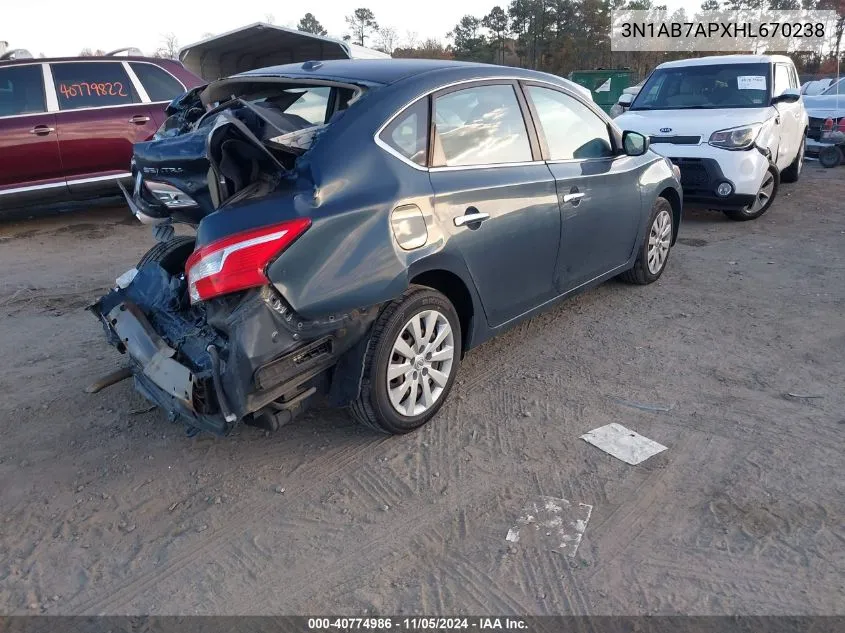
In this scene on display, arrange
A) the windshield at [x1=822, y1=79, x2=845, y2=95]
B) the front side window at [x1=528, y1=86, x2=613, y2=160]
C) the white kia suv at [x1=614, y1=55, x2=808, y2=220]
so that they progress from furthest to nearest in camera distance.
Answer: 1. the windshield at [x1=822, y1=79, x2=845, y2=95]
2. the white kia suv at [x1=614, y1=55, x2=808, y2=220]
3. the front side window at [x1=528, y1=86, x2=613, y2=160]

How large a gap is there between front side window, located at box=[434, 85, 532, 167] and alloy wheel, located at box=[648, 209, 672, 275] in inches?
76.8

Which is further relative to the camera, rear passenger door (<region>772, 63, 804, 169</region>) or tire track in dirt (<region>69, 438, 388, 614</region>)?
rear passenger door (<region>772, 63, 804, 169</region>)

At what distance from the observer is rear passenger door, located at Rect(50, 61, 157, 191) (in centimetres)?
767

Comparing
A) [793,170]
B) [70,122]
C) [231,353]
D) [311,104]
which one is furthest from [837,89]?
[231,353]

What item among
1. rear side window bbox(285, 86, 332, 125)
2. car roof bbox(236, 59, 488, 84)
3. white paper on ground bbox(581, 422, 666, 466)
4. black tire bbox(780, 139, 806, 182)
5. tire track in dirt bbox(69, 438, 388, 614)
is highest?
car roof bbox(236, 59, 488, 84)

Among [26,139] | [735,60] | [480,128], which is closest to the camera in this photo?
[480,128]

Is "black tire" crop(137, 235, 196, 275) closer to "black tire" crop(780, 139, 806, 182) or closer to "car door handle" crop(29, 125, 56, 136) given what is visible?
"car door handle" crop(29, 125, 56, 136)

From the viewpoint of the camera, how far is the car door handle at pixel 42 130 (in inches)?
294

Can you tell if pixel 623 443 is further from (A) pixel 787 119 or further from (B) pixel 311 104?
(A) pixel 787 119

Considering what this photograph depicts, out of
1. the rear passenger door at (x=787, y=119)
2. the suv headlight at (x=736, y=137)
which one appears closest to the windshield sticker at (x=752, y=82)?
the rear passenger door at (x=787, y=119)

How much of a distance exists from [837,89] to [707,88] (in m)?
8.40

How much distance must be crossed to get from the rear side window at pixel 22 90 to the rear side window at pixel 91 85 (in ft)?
0.60

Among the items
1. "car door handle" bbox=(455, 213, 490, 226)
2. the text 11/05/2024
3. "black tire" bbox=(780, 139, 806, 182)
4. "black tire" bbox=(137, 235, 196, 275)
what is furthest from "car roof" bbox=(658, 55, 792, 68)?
the text 11/05/2024

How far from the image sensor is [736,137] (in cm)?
750
